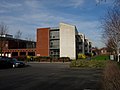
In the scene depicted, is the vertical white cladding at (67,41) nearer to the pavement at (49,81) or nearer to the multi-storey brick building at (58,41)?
the multi-storey brick building at (58,41)

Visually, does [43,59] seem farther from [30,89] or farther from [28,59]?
[30,89]

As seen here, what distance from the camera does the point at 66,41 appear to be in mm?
79188

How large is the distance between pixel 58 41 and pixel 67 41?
10.8ft

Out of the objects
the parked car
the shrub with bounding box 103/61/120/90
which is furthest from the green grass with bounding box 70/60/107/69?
the shrub with bounding box 103/61/120/90

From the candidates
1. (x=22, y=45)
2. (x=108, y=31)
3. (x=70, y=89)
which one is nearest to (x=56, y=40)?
(x=22, y=45)

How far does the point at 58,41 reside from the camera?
80.8 metres

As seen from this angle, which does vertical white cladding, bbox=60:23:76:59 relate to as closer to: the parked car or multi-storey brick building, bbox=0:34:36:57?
multi-storey brick building, bbox=0:34:36:57

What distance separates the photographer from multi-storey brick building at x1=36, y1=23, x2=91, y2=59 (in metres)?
78.4

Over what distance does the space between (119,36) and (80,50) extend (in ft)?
182

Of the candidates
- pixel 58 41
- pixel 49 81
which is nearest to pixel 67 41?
pixel 58 41

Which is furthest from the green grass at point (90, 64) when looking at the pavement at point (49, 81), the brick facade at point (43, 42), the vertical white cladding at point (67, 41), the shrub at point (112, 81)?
the brick facade at point (43, 42)

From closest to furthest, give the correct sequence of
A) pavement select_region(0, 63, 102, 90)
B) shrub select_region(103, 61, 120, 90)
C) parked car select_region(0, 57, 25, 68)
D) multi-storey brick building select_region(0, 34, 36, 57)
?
shrub select_region(103, 61, 120, 90), pavement select_region(0, 63, 102, 90), parked car select_region(0, 57, 25, 68), multi-storey brick building select_region(0, 34, 36, 57)

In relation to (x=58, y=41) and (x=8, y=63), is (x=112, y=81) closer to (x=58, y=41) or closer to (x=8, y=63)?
(x=8, y=63)

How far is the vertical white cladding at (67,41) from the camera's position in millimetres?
77950
